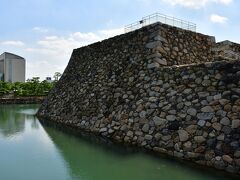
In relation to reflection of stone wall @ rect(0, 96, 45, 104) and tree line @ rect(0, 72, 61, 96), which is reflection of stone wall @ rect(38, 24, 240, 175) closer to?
reflection of stone wall @ rect(0, 96, 45, 104)

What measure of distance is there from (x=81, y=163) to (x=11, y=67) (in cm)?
7427

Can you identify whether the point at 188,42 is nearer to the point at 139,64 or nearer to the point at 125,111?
the point at 139,64

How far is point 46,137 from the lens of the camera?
39.6ft

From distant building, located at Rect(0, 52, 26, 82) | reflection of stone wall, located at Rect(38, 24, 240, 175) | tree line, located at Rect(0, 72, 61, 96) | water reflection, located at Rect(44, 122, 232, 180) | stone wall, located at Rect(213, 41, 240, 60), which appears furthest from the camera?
distant building, located at Rect(0, 52, 26, 82)

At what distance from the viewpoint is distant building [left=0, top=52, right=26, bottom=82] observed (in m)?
77.0

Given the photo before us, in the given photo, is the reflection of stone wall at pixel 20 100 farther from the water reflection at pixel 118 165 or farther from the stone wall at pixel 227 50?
the water reflection at pixel 118 165

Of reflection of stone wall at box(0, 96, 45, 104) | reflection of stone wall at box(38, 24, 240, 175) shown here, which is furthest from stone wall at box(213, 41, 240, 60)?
reflection of stone wall at box(0, 96, 45, 104)

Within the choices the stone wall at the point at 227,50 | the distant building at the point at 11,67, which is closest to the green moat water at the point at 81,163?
the stone wall at the point at 227,50

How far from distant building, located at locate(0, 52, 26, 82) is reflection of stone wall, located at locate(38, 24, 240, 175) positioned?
6410cm

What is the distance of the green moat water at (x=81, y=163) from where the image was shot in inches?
271

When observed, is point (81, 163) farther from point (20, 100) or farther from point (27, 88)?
point (27, 88)

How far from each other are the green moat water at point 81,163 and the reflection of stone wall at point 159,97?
69cm

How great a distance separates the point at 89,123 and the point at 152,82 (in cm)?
353

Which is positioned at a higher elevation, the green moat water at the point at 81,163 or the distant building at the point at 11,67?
the distant building at the point at 11,67
